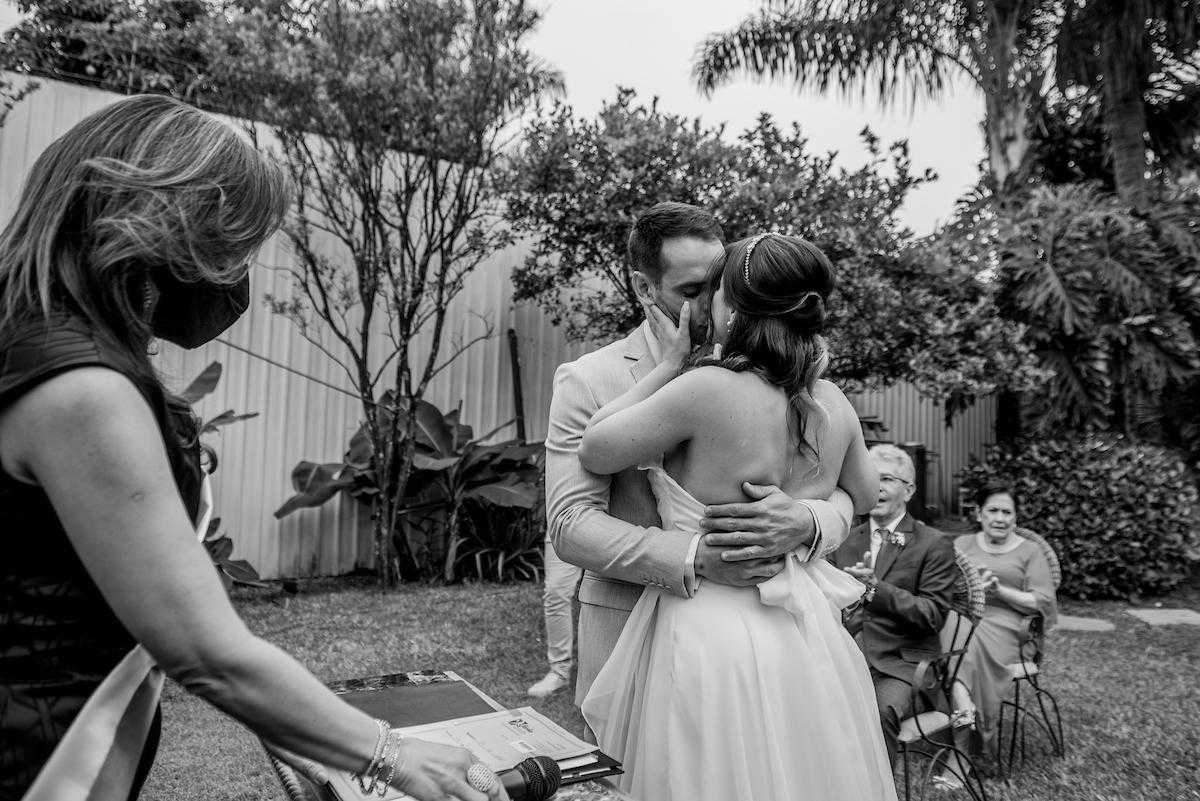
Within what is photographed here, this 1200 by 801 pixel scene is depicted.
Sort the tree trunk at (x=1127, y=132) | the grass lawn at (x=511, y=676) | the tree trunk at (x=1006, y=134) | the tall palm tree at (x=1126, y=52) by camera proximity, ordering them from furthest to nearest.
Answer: the tree trunk at (x=1006, y=134)
the tree trunk at (x=1127, y=132)
the tall palm tree at (x=1126, y=52)
the grass lawn at (x=511, y=676)

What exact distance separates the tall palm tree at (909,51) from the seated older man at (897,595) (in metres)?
8.38

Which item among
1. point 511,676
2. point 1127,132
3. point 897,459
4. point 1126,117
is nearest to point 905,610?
point 897,459

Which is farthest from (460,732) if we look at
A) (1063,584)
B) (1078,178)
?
(1078,178)

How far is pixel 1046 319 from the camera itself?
894 cm

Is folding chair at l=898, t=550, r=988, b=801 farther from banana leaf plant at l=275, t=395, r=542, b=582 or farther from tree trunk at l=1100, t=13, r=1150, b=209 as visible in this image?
tree trunk at l=1100, t=13, r=1150, b=209

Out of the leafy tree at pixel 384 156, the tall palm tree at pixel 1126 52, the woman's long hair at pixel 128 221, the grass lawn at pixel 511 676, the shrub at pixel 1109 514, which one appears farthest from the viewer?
the tall palm tree at pixel 1126 52

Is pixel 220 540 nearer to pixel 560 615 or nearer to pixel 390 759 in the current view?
pixel 560 615

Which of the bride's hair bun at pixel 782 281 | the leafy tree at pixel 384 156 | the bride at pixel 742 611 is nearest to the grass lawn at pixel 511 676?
the leafy tree at pixel 384 156

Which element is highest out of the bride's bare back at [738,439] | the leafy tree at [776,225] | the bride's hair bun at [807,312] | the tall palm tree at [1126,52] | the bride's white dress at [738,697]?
the tall palm tree at [1126,52]

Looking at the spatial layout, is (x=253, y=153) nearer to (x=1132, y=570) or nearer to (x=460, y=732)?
(x=460, y=732)

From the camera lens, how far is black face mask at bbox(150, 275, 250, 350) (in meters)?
1.26

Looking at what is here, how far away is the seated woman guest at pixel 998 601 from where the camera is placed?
4.62 m

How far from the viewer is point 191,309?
129 cm

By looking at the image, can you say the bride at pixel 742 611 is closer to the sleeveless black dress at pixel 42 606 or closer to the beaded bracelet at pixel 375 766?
the beaded bracelet at pixel 375 766
